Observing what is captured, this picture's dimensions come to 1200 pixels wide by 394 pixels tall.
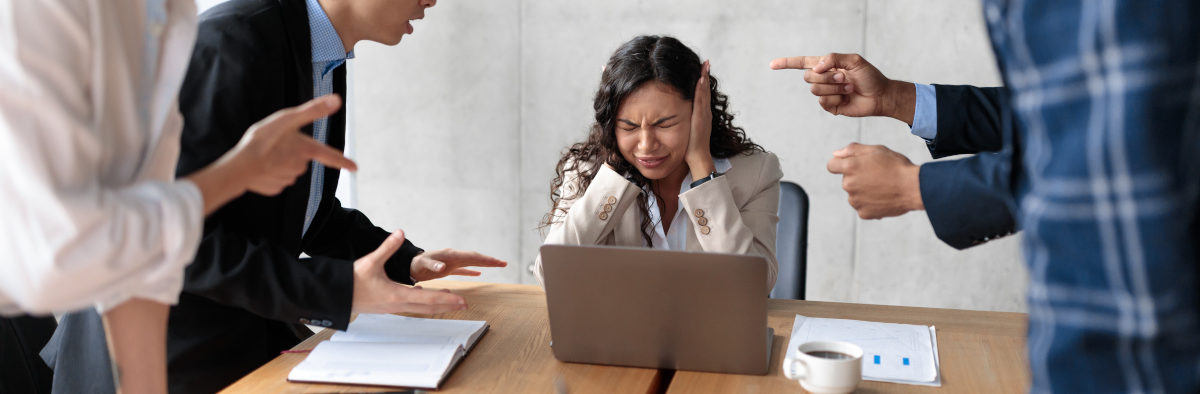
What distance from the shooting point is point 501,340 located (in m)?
1.70

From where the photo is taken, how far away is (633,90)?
2229mm

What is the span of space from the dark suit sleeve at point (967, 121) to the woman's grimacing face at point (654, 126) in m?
0.61

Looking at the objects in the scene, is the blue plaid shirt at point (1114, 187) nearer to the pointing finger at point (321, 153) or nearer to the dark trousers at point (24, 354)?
the pointing finger at point (321, 153)

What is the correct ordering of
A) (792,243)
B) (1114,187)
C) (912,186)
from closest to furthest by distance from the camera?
1. (1114,187)
2. (912,186)
3. (792,243)

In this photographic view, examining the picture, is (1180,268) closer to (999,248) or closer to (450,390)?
(450,390)

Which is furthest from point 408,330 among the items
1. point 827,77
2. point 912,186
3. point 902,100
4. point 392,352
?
point 902,100

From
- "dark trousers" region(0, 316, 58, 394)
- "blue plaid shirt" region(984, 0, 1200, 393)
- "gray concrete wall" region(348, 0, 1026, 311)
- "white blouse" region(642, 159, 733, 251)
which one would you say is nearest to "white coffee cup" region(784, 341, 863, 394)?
"blue plaid shirt" region(984, 0, 1200, 393)

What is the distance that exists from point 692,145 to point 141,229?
59.0 inches

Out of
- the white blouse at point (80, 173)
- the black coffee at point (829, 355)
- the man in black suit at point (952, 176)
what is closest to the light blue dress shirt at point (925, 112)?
the man in black suit at point (952, 176)

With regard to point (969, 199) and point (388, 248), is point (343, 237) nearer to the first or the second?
point (388, 248)

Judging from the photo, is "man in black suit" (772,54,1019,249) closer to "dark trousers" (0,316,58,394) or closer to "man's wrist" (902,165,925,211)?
"man's wrist" (902,165,925,211)

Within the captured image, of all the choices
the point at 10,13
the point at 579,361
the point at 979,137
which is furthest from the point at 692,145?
the point at 10,13

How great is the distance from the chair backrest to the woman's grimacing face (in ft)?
1.08

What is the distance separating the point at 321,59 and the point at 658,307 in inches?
37.7
